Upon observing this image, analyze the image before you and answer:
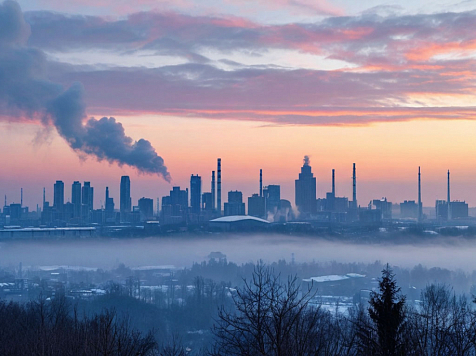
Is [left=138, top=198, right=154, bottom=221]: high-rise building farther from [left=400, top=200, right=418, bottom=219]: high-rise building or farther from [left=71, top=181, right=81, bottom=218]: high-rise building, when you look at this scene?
[left=400, top=200, right=418, bottom=219]: high-rise building

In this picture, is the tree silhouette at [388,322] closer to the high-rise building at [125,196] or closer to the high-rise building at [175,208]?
the high-rise building at [175,208]

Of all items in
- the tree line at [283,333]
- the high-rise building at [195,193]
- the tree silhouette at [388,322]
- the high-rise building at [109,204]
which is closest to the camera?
the tree line at [283,333]

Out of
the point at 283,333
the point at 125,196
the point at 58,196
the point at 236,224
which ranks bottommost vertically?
the point at 283,333

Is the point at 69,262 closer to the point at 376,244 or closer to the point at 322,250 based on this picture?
the point at 322,250

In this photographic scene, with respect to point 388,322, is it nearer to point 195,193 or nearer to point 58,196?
point 195,193

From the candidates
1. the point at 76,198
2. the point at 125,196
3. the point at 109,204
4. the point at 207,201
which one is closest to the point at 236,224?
the point at 207,201

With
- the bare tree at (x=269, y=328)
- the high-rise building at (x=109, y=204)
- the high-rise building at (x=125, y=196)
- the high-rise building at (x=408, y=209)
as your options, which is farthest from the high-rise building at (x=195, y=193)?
the bare tree at (x=269, y=328)
